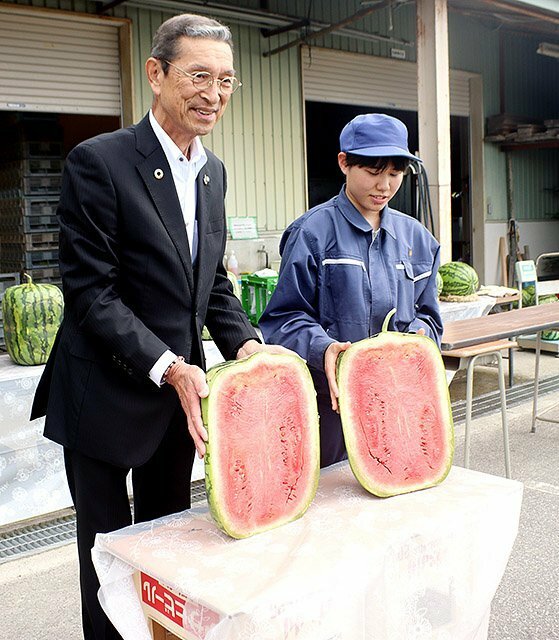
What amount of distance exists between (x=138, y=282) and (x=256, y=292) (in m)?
3.78

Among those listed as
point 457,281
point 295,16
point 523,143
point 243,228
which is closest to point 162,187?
point 457,281

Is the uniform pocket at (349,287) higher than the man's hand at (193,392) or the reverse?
higher

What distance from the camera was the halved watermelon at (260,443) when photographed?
5.92 feet

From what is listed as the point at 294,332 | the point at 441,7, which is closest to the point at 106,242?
the point at 294,332

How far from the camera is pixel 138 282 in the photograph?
1.99 m

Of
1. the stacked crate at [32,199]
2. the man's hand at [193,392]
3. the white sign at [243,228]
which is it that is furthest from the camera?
the white sign at [243,228]

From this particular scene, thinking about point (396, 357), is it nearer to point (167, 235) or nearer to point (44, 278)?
point (167, 235)

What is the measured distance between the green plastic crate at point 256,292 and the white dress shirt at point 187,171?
3439mm

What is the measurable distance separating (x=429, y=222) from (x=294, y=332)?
15.0 feet

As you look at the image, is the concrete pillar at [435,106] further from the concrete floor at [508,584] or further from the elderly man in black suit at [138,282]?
the elderly man in black suit at [138,282]

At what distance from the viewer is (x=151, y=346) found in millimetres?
1879

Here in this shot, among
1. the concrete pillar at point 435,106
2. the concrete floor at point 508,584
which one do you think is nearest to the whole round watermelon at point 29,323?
the concrete floor at point 508,584

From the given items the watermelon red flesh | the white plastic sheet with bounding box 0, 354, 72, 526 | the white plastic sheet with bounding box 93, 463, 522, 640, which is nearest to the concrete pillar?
the white plastic sheet with bounding box 0, 354, 72, 526

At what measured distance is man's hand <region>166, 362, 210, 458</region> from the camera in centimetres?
179
